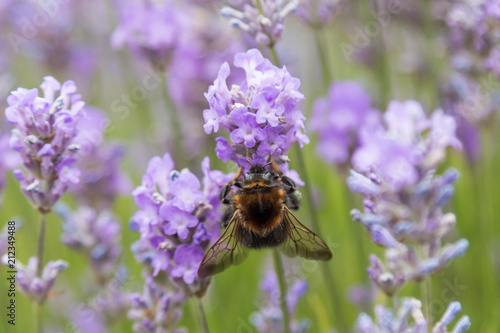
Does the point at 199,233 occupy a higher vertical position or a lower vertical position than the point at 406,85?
lower

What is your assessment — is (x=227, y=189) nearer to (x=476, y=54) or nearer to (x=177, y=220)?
(x=177, y=220)

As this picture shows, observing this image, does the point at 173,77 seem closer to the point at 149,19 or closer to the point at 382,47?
the point at 149,19

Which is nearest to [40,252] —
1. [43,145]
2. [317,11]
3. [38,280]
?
[38,280]

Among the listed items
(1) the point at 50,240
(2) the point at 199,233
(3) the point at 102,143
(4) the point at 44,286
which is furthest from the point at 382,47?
(1) the point at 50,240

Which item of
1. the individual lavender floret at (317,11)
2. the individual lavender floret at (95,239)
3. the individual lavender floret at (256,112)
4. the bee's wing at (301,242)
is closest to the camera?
the individual lavender floret at (256,112)

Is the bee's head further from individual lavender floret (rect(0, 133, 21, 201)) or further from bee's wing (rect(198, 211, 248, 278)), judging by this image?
individual lavender floret (rect(0, 133, 21, 201))

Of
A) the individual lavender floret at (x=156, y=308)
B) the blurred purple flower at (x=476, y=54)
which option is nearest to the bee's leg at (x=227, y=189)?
the individual lavender floret at (x=156, y=308)

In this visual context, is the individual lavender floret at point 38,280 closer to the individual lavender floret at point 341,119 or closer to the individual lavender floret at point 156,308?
the individual lavender floret at point 156,308
